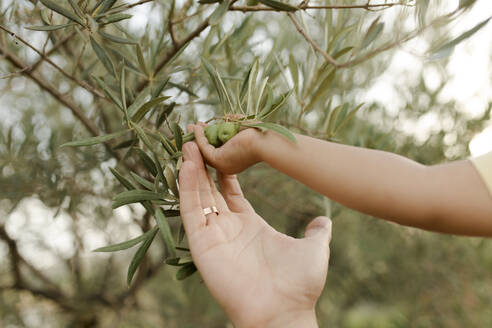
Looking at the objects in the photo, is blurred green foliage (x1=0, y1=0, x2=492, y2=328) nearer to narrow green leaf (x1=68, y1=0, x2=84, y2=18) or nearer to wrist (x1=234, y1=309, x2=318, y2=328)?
narrow green leaf (x1=68, y1=0, x2=84, y2=18)

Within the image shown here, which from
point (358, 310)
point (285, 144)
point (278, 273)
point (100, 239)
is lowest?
point (358, 310)

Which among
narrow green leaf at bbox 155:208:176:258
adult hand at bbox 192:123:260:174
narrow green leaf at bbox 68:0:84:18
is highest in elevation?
narrow green leaf at bbox 68:0:84:18

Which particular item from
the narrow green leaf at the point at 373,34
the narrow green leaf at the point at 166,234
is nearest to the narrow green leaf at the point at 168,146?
the narrow green leaf at the point at 166,234

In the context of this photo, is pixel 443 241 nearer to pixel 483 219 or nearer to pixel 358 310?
pixel 358 310

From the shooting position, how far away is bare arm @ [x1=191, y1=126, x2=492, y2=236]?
20.5 inches

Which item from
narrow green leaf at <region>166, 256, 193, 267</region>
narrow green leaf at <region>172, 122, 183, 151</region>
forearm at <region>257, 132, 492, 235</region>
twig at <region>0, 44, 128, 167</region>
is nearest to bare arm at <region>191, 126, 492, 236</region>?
forearm at <region>257, 132, 492, 235</region>

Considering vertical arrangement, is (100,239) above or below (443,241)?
above

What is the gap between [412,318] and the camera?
234 centimetres

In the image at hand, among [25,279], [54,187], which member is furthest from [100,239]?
[54,187]

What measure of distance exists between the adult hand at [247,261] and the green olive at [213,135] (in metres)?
0.03

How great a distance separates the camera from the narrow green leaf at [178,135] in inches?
23.3

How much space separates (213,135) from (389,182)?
0.28m

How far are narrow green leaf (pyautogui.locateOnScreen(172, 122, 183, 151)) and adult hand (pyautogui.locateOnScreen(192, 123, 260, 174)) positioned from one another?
0.04m

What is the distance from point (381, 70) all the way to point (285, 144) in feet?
4.04
